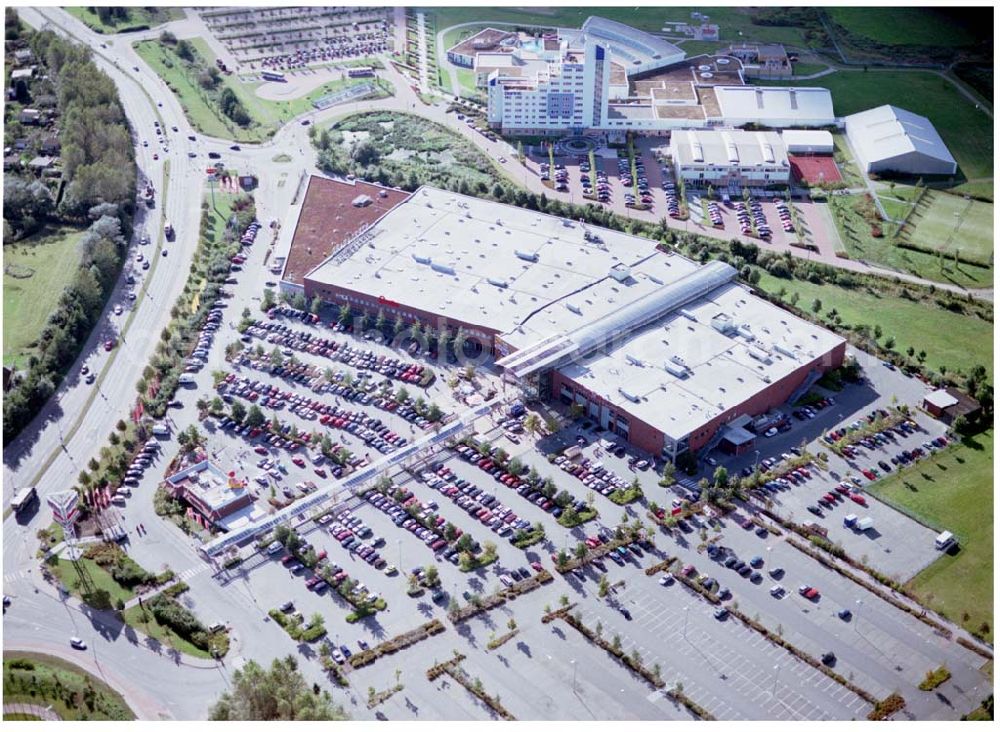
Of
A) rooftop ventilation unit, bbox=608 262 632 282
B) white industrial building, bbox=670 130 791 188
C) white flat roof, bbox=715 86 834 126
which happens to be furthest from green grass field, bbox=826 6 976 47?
rooftop ventilation unit, bbox=608 262 632 282

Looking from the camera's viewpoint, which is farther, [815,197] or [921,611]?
[815,197]

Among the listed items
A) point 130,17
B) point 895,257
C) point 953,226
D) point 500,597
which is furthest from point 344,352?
point 130,17

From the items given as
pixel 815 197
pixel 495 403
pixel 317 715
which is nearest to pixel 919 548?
pixel 495 403

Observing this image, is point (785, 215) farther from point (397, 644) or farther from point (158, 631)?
point (158, 631)

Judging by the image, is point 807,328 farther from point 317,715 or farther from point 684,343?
point 317,715

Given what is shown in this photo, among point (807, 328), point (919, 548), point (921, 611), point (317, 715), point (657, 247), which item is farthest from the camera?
point (657, 247)

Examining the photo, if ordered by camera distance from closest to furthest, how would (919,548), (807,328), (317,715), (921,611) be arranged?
(317,715) < (921,611) < (919,548) < (807,328)

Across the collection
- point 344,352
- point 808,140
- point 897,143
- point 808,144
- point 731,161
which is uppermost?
point 897,143

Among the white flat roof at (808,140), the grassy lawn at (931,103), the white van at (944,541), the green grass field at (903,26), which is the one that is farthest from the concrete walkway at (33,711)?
the green grass field at (903,26)
